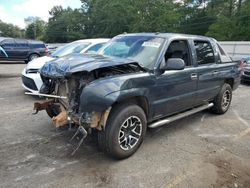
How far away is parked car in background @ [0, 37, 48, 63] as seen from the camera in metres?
18.4

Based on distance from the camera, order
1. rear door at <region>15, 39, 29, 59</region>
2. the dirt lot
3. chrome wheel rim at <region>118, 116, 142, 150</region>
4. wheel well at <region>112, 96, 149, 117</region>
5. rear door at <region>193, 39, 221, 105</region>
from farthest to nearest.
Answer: rear door at <region>15, 39, 29, 59</region> < rear door at <region>193, 39, 221, 105</region> < wheel well at <region>112, 96, 149, 117</region> < chrome wheel rim at <region>118, 116, 142, 150</region> < the dirt lot

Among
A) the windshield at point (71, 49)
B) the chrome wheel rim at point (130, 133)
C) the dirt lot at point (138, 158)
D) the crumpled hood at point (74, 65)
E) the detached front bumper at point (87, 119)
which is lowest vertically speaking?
the dirt lot at point (138, 158)

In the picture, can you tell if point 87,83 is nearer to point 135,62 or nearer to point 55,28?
point 135,62

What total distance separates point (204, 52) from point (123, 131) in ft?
9.06

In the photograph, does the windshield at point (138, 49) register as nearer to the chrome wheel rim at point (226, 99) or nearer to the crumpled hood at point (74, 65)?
the crumpled hood at point (74, 65)

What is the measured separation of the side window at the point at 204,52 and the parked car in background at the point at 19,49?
44.9 feet

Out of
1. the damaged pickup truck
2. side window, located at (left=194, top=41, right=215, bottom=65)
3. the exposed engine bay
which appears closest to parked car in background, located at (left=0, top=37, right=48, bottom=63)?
side window, located at (left=194, top=41, right=215, bottom=65)

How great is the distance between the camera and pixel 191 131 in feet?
18.6

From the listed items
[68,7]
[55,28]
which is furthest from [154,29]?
[68,7]

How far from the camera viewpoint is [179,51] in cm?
541

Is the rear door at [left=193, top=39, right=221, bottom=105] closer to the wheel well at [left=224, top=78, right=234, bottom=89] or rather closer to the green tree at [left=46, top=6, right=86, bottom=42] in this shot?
the wheel well at [left=224, top=78, right=234, bottom=89]

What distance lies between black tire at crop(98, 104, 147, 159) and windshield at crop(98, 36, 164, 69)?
84 centimetres

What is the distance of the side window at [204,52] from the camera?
5742 mm

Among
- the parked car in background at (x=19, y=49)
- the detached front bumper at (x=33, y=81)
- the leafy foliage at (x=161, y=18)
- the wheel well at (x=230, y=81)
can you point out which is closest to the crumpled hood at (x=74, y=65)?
the detached front bumper at (x=33, y=81)
